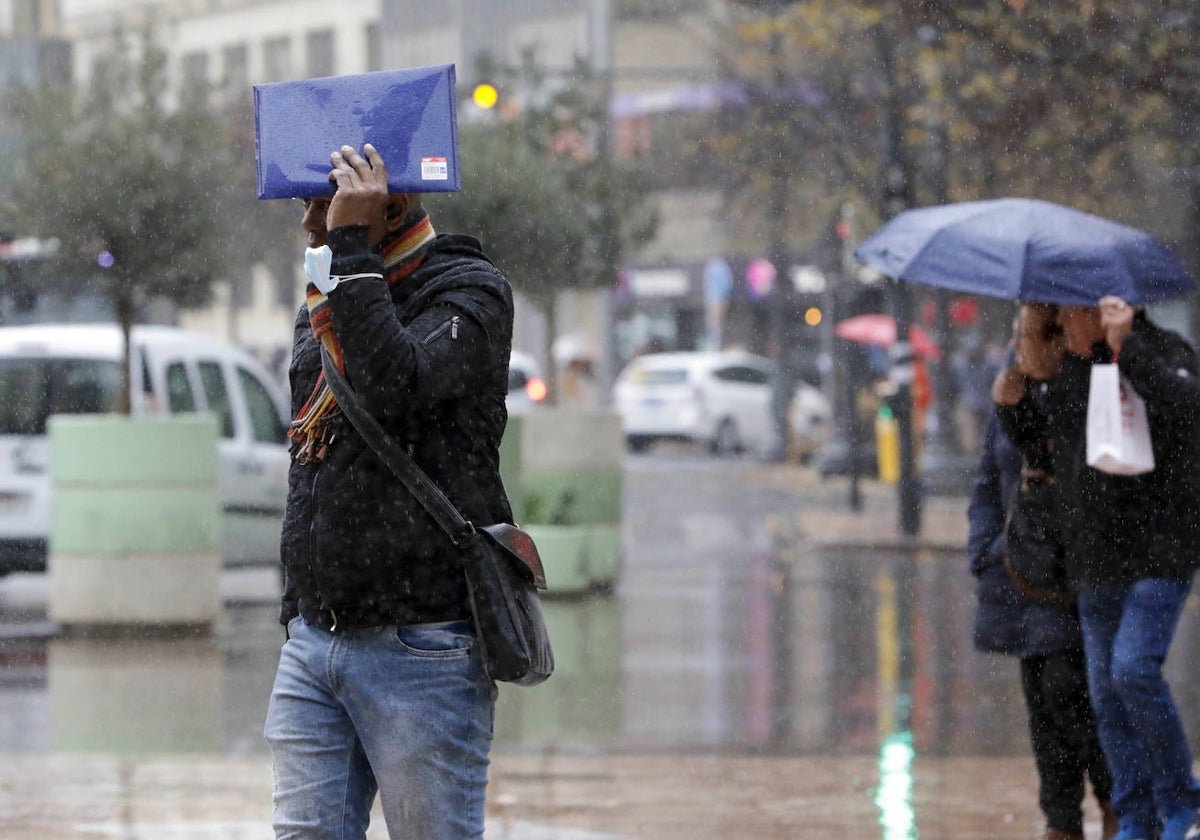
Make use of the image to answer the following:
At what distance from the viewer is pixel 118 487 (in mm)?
12031

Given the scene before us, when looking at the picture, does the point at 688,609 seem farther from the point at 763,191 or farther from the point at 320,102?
the point at 763,191

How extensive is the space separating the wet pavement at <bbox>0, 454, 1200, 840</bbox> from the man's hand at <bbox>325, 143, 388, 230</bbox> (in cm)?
326

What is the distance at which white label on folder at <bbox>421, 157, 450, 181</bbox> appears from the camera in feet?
12.2

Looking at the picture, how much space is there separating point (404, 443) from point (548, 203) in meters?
12.8

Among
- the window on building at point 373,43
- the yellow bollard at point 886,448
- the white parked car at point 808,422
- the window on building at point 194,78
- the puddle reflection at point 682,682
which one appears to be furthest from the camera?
the white parked car at point 808,422

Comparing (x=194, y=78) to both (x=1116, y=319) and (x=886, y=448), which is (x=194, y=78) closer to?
(x=1116, y=319)

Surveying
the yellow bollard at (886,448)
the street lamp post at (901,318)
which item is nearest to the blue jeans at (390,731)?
the street lamp post at (901,318)

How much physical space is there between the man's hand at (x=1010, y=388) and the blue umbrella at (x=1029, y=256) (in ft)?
0.75

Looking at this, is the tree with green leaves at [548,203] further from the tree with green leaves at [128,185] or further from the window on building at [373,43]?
the window on building at [373,43]

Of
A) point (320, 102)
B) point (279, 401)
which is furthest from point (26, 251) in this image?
point (320, 102)

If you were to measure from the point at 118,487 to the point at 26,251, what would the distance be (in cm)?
661

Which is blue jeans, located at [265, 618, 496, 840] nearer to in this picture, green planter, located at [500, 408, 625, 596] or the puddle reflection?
the puddle reflection

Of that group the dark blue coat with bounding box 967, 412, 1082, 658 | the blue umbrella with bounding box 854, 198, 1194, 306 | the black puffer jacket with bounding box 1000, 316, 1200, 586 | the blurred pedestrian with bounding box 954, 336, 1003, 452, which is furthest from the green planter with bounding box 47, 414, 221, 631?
the blurred pedestrian with bounding box 954, 336, 1003, 452

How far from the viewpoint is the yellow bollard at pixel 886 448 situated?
2903 centimetres
